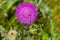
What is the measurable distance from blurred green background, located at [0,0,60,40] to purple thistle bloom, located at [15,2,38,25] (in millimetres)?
60

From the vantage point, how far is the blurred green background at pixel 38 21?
58.3 inches

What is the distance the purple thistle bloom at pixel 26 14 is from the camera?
1.40 metres

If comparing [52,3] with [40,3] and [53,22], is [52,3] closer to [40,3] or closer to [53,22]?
[40,3]

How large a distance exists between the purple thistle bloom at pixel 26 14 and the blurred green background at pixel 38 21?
60 mm

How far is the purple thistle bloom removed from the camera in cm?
140

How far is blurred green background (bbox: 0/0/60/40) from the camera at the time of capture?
1.48m

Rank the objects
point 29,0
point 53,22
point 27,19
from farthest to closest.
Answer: point 29,0
point 53,22
point 27,19

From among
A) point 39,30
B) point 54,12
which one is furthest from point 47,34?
point 54,12

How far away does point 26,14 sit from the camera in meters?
1.40

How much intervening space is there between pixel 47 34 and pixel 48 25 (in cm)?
7

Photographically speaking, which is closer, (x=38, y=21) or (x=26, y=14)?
(x=26, y=14)

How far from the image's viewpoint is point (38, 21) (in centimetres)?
160

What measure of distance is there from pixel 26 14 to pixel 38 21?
0.22 metres

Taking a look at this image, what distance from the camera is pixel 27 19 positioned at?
1397 mm
